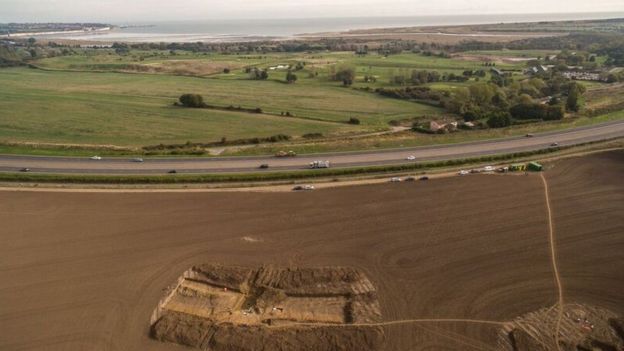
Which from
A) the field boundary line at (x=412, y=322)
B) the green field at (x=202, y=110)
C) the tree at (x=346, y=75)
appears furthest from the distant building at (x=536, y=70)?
the field boundary line at (x=412, y=322)

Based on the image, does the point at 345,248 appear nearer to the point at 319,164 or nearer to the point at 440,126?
the point at 319,164

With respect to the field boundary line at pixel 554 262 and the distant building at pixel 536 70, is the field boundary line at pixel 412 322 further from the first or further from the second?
the distant building at pixel 536 70

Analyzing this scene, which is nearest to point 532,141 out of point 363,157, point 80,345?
point 363,157

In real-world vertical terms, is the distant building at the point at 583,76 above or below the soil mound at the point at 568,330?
above

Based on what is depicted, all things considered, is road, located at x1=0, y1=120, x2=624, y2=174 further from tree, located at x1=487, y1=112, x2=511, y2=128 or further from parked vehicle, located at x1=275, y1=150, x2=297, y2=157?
tree, located at x1=487, y1=112, x2=511, y2=128

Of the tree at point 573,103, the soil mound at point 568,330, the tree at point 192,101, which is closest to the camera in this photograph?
the soil mound at point 568,330

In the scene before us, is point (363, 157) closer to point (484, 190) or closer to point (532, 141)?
point (484, 190)
